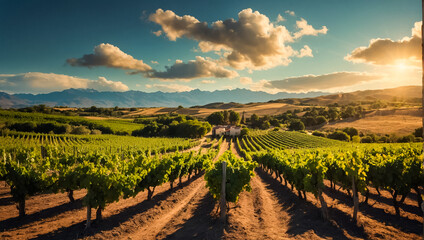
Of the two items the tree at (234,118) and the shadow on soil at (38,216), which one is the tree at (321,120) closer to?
the tree at (234,118)

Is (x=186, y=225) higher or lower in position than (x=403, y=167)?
lower

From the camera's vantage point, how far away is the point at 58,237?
9.45 meters

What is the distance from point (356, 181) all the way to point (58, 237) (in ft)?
50.9

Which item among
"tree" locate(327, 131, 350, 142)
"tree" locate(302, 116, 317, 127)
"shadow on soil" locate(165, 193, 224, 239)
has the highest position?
"shadow on soil" locate(165, 193, 224, 239)

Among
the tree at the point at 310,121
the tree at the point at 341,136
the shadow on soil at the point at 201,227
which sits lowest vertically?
the tree at the point at 341,136

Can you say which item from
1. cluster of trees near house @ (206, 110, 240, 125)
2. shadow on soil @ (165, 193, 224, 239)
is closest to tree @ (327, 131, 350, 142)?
cluster of trees near house @ (206, 110, 240, 125)

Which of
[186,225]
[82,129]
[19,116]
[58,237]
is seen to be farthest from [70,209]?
[19,116]

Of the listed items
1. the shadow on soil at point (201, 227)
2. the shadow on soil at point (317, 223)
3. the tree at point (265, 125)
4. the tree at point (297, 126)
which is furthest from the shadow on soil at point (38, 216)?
the tree at point (265, 125)

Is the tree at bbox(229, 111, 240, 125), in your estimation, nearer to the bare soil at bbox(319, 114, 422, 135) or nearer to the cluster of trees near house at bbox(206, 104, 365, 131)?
the cluster of trees near house at bbox(206, 104, 365, 131)

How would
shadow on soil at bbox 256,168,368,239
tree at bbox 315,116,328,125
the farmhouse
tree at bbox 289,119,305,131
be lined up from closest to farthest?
shadow on soil at bbox 256,168,368,239
the farmhouse
tree at bbox 289,119,305,131
tree at bbox 315,116,328,125

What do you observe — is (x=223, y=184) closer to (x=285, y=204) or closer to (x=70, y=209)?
(x=285, y=204)

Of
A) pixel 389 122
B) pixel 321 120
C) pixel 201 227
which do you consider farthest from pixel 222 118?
pixel 201 227

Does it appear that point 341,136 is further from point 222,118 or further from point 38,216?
point 38,216

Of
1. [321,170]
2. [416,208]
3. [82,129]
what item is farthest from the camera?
[82,129]
